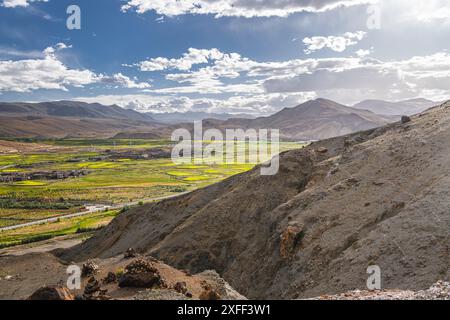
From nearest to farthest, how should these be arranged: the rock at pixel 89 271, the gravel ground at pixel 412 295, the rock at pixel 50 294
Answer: the gravel ground at pixel 412 295, the rock at pixel 50 294, the rock at pixel 89 271

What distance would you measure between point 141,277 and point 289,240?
41.1 feet

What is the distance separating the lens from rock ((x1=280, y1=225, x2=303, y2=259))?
27.9 m

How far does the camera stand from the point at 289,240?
28281 millimetres

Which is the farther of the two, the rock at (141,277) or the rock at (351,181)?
the rock at (351,181)

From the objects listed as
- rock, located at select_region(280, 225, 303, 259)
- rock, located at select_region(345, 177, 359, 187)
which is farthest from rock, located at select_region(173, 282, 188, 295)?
rock, located at select_region(345, 177, 359, 187)

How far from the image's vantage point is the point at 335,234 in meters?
26.8

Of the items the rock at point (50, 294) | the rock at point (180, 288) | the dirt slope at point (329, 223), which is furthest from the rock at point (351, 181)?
the rock at point (50, 294)

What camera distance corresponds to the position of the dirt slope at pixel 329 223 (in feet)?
72.1

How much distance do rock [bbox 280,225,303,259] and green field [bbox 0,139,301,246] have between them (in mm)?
45227

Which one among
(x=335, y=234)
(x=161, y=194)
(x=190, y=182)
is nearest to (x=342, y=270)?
(x=335, y=234)

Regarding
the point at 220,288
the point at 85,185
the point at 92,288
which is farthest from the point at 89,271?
the point at 85,185

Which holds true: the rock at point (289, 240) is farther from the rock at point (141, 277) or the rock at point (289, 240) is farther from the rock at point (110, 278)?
the rock at point (110, 278)

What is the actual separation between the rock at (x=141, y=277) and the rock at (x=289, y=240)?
37.6 feet
